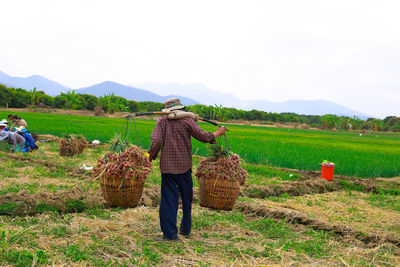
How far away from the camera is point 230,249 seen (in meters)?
3.85

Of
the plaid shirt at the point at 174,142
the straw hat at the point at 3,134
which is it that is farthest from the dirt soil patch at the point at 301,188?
the straw hat at the point at 3,134

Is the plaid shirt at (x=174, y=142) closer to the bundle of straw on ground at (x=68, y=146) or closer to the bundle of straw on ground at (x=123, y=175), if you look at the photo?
the bundle of straw on ground at (x=123, y=175)

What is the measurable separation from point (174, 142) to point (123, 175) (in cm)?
129

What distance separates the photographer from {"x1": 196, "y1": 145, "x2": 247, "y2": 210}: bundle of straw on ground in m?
5.24

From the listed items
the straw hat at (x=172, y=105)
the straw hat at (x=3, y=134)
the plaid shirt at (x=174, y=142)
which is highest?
the straw hat at (x=172, y=105)

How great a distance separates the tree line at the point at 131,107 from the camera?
4741cm

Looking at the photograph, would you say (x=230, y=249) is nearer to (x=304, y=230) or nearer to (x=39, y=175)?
(x=304, y=230)

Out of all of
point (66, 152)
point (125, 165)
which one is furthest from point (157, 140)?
point (66, 152)

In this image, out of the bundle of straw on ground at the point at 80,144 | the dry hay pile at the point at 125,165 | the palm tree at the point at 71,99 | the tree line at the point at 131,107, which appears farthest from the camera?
the palm tree at the point at 71,99

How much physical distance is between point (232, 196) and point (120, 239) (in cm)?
199

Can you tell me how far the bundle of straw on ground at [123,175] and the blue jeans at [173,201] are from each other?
103 centimetres

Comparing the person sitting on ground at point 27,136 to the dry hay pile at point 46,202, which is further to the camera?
the person sitting on ground at point 27,136

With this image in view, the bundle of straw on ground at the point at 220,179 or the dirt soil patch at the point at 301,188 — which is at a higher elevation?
the bundle of straw on ground at the point at 220,179

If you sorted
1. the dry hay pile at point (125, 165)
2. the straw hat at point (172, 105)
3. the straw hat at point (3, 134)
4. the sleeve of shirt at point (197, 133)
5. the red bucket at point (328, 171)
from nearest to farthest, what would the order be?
the sleeve of shirt at point (197, 133) < the straw hat at point (172, 105) < the dry hay pile at point (125, 165) < the red bucket at point (328, 171) < the straw hat at point (3, 134)
